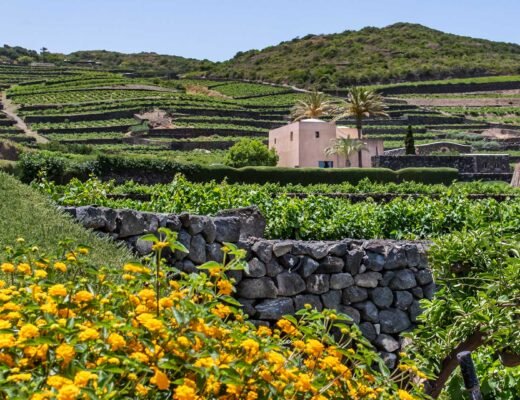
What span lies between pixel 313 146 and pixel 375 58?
9482 cm

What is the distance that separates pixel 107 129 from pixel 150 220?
Answer: 64.9 meters

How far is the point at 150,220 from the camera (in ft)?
25.8

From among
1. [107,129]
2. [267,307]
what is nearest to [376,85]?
[107,129]

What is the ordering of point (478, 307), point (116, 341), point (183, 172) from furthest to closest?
point (183, 172), point (478, 307), point (116, 341)

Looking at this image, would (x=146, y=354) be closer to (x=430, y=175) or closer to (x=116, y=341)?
(x=116, y=341)

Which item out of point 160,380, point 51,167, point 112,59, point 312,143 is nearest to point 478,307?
point 160,380

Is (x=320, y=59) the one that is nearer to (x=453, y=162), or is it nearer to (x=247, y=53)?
(x=247, y=53)

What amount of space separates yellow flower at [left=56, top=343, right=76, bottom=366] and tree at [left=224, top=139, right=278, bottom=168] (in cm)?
4007

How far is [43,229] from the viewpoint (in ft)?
21.0

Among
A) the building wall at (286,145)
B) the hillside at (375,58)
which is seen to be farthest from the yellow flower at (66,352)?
the hillside at (375,58)

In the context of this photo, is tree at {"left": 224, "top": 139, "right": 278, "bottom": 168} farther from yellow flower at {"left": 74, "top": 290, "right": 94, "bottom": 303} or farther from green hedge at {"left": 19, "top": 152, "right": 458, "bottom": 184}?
yellow flower at {"left": 74, "top": 290, "right": 94, "bottom": 303}

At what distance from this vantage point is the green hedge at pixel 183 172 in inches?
936

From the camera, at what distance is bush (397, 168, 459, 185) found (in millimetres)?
37875

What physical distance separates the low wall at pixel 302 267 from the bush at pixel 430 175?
95.4ft
